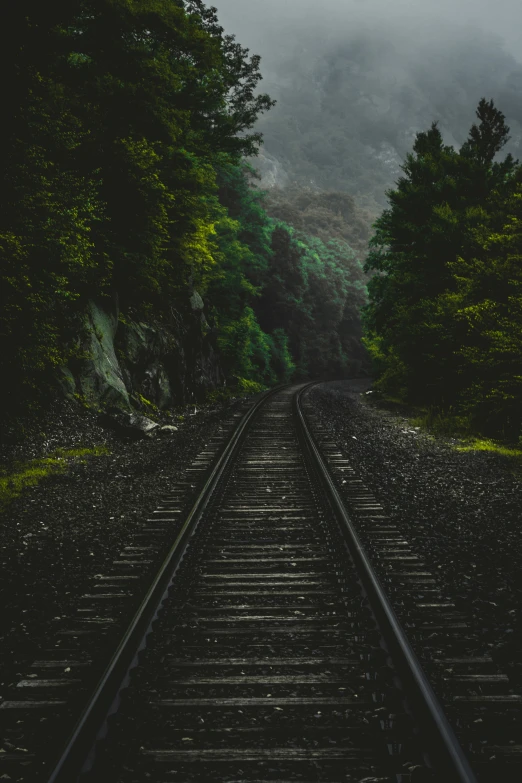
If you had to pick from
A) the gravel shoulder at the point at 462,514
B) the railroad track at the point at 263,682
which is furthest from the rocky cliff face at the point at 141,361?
the railroad track at the point at 263,682

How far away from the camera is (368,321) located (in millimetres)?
24312

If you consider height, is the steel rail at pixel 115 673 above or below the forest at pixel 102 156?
below

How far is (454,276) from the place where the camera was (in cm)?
1411

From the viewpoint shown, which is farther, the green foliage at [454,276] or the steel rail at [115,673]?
the green foliage at [454,276]

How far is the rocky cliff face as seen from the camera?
12234mm

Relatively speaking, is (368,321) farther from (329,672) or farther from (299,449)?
(329,672)

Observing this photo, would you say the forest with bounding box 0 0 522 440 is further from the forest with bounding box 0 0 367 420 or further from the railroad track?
the railroad track

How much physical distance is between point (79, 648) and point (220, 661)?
1.05 m

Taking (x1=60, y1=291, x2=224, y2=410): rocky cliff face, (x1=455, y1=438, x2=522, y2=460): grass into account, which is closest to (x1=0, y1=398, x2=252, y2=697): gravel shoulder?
(x1=60, y1=291, x2=224, y2=410): rocky cliff face

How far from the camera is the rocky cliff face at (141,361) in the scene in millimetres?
12234

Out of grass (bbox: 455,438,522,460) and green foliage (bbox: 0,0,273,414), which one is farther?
grass (bbox: 455,438,522,460)

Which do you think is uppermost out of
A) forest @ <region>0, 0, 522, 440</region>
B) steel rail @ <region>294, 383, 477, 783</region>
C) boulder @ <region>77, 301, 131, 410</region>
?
forest @ <region>0, 0, 522, 440</region>

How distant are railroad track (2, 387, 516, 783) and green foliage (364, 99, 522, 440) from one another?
31.1 ft

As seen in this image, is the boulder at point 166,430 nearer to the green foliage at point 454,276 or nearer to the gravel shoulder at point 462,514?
the gravel shoulder at point 462,514
